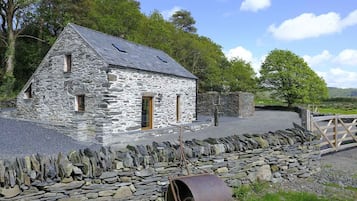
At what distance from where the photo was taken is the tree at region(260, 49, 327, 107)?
34875 millimetres

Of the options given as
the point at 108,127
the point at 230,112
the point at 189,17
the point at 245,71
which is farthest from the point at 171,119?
the point at 189,17

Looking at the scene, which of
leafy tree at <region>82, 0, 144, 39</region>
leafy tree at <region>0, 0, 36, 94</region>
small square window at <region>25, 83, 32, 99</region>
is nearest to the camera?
small square window at <region>25, 83, 32, 99</region>

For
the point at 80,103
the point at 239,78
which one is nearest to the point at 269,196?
the point at 80,103

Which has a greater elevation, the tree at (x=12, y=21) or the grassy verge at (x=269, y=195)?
the tree at (x=12, y=21)

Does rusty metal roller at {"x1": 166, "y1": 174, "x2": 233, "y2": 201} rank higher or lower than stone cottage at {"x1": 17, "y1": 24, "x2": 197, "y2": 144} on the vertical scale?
lower

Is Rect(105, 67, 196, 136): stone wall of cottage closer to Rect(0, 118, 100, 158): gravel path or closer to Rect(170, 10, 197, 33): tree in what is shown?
Rect(0, 118, 100, 158): gravel path

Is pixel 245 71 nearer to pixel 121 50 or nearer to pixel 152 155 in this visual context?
pixel 121 50

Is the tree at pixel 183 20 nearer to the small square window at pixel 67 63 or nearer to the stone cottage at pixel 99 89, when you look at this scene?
the stone cottage at pixel 99 89

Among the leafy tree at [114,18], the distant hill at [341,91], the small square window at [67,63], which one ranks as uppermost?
the leafy tree at [114,18]

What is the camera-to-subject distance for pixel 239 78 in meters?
36.5

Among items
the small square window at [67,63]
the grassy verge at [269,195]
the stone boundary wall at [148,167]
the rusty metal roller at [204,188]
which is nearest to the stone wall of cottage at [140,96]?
the small square window at [67,63]

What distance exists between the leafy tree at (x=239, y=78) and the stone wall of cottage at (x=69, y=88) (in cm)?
2373

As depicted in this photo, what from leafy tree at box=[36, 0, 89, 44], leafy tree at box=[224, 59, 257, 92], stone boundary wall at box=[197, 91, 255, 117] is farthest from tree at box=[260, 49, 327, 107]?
leafy tree at box=[36, 0, 89, 44]

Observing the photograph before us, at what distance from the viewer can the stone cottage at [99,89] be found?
1320cm
